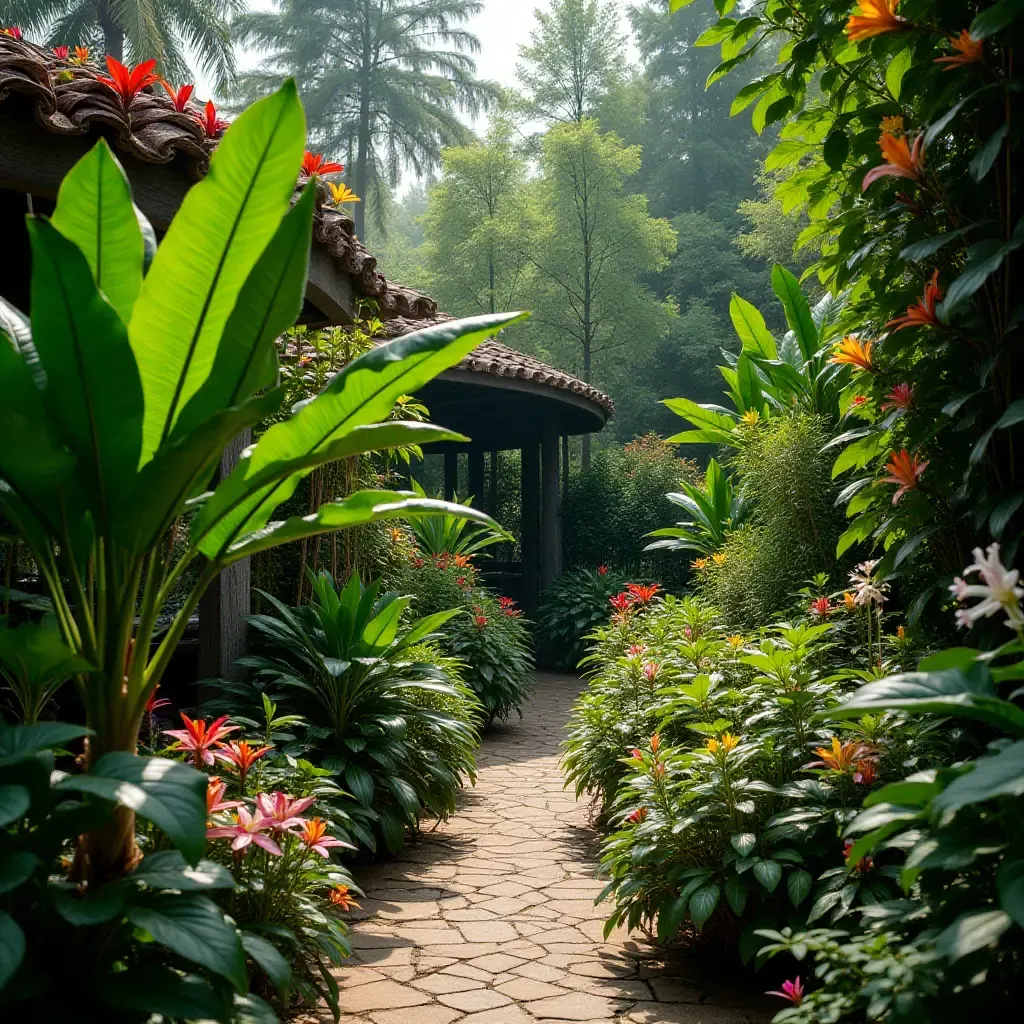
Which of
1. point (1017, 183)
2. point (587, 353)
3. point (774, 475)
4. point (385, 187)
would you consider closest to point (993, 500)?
point (1017, 183)

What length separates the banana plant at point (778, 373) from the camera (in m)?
5.54

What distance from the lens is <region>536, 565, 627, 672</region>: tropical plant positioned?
34.4ft

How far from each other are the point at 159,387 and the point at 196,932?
1.01 meters

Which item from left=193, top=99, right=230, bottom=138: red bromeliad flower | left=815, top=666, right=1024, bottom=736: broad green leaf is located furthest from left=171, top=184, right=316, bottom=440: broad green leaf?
left=193, top=99, right=230, bottom=138: red bromeliad flower

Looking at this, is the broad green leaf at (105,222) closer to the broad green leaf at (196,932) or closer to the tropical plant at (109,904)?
the tropical plant at (109,904)

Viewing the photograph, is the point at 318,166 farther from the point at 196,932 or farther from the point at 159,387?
the point at 196,932

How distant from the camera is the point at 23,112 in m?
3.08

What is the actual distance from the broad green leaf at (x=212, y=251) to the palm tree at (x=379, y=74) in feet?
86.6

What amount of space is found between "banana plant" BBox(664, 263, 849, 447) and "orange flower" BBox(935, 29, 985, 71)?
124 inches

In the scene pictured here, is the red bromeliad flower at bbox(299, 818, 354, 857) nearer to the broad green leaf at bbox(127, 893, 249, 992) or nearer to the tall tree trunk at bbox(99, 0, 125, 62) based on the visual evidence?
the broad green leaf at bbox(127, 893, 249, 992)

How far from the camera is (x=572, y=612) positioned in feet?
34.7

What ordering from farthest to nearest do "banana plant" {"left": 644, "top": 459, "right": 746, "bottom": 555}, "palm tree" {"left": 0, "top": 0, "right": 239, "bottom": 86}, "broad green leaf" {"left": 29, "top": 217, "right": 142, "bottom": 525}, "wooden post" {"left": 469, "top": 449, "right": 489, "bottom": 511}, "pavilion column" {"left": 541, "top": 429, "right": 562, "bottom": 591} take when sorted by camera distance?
"palm tree" {"left": 0, "top": 0, "right": 239, "bottom": 86} → "wooden post" {"left": 469, "top": 449, "right": 489, "bottom": 511} → "pavilion column" {"left": 541, "top": 429, "right": 562, "bottom": 591} → "banana plant" {"left": 644, "top": 459, "right": 746, "bottom": 555} → "broad green leaf" {"left": 29, "top": 217, "right": 142, "bottom": 525}

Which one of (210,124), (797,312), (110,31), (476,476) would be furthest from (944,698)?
(110,31)

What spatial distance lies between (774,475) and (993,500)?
2724 millimetres
